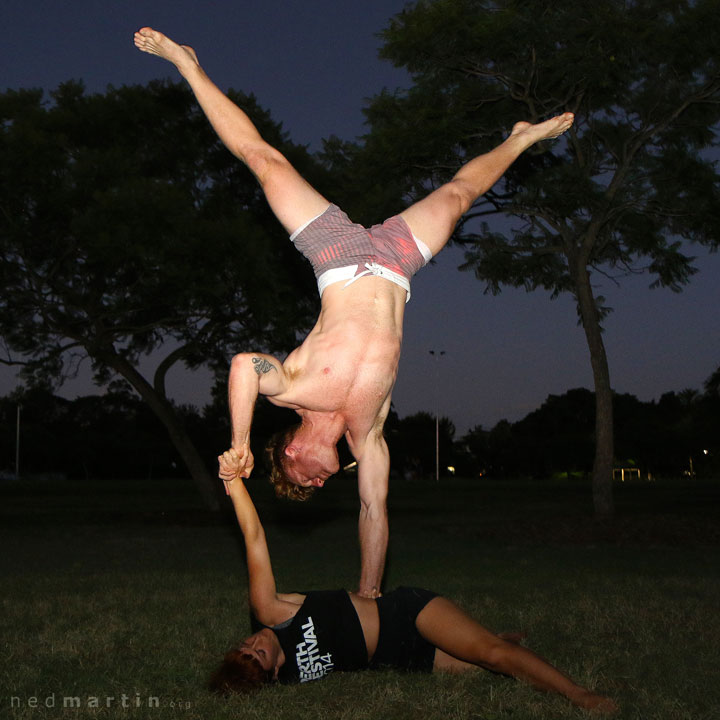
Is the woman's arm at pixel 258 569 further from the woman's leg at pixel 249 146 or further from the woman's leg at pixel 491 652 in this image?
the woman's leg at pixel 249 146

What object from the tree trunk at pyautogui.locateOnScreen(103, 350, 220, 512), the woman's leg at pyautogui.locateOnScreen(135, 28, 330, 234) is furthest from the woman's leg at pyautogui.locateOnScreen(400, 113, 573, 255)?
the tree trunk at pyautogui.locateOnScreen(103, 350, 220, 512)

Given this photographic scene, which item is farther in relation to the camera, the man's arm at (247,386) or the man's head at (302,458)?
the man's head at (302,458)

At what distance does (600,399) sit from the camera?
1706 centimetres

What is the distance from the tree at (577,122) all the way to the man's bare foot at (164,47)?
10.4 m

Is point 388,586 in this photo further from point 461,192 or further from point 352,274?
point 352,274

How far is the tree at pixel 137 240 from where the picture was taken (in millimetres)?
17141

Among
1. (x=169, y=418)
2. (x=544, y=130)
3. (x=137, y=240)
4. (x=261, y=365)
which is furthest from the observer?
(x=169, y=418)

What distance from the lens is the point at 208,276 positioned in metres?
17.3

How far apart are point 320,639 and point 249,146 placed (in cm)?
304

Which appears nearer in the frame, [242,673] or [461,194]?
[242,673]

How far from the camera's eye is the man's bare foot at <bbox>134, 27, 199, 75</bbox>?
5707mm

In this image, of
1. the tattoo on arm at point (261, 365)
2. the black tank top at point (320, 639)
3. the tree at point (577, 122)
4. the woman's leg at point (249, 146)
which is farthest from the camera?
the tree at point (577, 122)

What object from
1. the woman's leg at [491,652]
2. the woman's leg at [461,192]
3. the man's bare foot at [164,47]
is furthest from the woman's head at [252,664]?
the man's bare foot at [164,47]

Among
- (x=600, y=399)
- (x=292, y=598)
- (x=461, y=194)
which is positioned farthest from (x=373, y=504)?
(x=600, y=399)
